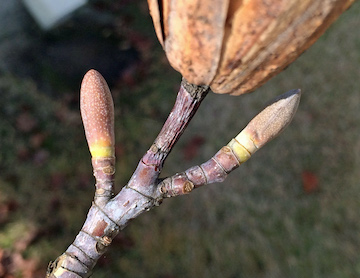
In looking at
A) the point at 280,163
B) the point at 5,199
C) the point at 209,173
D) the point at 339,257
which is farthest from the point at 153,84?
the point at 209,173

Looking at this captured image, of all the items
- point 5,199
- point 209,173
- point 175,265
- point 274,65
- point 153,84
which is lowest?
point 175,265

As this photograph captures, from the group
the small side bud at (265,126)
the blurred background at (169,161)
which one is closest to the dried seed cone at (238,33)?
the small side bud at (265,126)

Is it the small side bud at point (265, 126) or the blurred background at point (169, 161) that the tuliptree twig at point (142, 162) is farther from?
the blurred background at point (169, 161)

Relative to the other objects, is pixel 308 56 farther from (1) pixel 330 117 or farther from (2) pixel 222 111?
(2) pixel 222 111

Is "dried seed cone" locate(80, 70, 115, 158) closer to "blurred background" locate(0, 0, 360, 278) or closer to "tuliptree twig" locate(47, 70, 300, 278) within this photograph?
"tuliptree twig" locate(47, 70, 300, 278)

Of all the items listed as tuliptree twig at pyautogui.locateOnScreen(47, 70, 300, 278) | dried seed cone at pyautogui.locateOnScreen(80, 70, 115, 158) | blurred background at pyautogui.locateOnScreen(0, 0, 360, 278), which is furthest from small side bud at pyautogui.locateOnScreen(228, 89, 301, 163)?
blurred background at pyautogui.locateOnScreen(0, 0, 360, 278)

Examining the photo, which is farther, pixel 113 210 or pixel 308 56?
pixel 308 56

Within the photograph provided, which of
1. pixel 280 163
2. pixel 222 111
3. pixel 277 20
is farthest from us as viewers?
pixel 222 111
